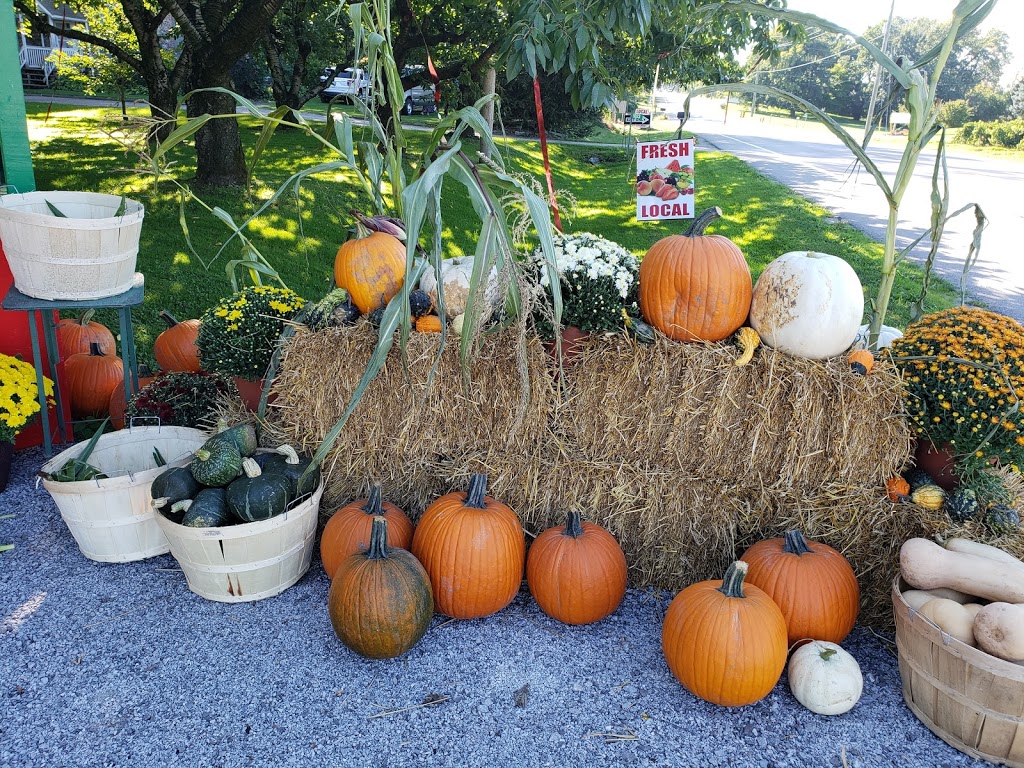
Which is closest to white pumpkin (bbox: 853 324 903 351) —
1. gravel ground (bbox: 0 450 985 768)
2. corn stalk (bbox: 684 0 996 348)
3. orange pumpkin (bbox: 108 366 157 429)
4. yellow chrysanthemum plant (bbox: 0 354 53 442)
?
corn stalk (bbox: 684 0 996 348)

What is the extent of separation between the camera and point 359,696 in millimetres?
2377

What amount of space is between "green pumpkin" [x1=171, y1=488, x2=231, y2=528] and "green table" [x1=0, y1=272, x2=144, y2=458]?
1188mm

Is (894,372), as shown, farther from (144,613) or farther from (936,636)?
(144,613)

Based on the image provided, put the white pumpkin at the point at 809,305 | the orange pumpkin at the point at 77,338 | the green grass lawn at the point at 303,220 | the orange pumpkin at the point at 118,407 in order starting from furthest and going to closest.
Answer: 1. the green grass lawn at the point at 303,220
2. the orange pumpkin at the point at 77,338
3. the orange pumpkin at the point at 118,407
4. the white pumpkin at the point at 809,305

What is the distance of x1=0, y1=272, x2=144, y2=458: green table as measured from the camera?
3307 millimetres

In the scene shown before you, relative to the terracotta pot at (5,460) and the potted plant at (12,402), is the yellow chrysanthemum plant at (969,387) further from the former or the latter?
the terracotta pot at (5,460)

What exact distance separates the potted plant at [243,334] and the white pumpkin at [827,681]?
2.49 m

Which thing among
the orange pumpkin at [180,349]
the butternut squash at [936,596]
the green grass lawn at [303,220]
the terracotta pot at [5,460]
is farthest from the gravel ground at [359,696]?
the green grass lawn at [303,220]

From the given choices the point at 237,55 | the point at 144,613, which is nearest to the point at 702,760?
the point at 144,613

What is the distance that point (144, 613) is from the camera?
9.00ft

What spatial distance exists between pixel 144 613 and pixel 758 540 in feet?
8.06

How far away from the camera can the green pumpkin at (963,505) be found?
262 centimetres

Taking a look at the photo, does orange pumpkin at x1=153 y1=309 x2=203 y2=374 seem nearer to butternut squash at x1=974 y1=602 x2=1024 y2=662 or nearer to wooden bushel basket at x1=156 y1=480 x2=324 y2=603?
wooden bushel basket at x1=156 y1=480 x2=324 y2=603

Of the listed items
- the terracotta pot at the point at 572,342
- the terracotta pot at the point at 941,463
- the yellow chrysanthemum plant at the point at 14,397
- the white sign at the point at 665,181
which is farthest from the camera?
the white sign at the point at 665,181
